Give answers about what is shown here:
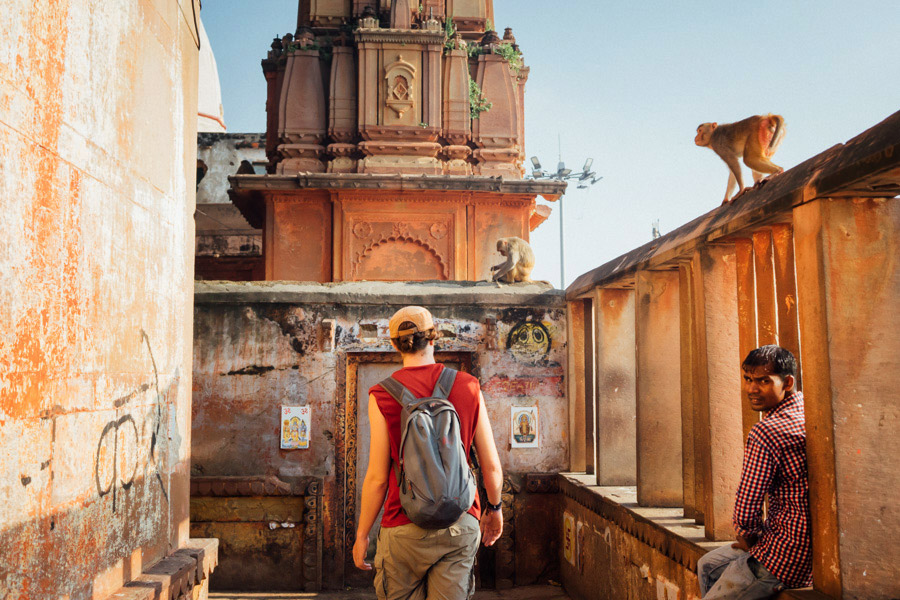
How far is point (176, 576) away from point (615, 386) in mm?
4407

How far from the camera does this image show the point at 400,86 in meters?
13.7

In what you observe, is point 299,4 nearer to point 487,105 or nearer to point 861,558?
point 487,105

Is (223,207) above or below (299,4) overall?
below

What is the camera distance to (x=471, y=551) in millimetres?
3373

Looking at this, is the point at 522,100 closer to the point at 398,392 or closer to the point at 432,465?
the point at 398,392

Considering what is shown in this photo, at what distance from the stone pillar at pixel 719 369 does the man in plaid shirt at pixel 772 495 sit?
1.21m

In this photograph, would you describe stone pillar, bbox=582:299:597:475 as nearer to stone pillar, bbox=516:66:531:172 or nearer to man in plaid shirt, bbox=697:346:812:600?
man in plaid shirt, bbox=697:346:812:600

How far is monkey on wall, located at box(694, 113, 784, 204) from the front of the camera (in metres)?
4.41

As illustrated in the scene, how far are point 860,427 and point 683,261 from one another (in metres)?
2.30

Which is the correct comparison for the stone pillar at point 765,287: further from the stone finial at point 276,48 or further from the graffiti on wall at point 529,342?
the stone finial at point 276,48

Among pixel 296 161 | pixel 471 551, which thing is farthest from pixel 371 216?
pixel 471 551

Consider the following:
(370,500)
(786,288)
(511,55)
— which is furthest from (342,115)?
(370,500)

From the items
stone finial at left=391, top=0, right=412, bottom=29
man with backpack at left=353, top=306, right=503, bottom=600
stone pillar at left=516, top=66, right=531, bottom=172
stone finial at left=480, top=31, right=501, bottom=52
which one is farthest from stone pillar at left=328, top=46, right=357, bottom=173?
man with backpack at left=353, top=306, right=503, bottom=600

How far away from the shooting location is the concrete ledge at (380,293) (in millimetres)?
7859
